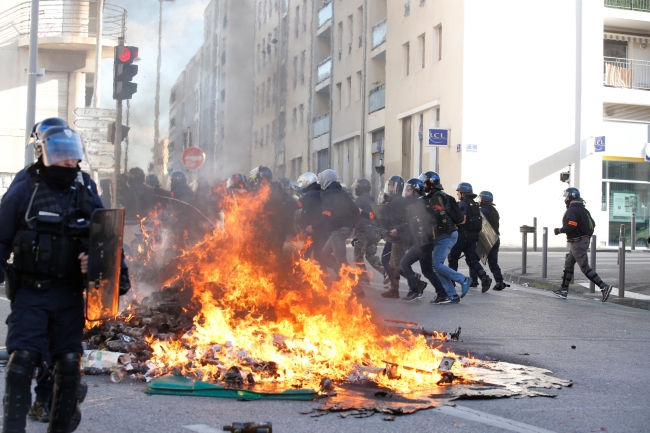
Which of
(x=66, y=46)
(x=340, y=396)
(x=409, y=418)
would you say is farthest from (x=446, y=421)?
(x=66, y=46)

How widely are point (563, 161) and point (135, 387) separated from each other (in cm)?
2443

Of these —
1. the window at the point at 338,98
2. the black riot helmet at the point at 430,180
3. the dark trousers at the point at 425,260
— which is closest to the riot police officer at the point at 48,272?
the dark trousers at the point at 425,260

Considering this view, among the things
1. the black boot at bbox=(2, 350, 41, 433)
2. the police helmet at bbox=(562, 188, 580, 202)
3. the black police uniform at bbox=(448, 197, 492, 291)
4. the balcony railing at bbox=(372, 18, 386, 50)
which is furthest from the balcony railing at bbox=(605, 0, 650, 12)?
the black boot at bbox=(2, 350, 41, 433)

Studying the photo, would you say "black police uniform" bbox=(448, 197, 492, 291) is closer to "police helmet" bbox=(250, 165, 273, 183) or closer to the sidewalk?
the sidewalk

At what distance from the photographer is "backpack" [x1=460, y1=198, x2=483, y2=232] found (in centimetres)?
1356

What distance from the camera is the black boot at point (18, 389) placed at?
3951 millimetres

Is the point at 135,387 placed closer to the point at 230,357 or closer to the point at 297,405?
the point at 230,357

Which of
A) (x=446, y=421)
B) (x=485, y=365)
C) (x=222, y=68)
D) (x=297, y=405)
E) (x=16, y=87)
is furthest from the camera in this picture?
(x=16, y=87)

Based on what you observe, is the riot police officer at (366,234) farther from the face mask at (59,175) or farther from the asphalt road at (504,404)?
the face mask at (59,175)

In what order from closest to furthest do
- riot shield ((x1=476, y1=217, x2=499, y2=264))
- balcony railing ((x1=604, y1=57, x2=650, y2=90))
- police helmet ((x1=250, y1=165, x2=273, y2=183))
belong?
riot shield ((x1=476, y1=217, x2=499, y2=264))
police helmet ((x1=250, y1=165, x2=273, y2=183))
balcony railing ((x1=604, y1=57, x2=650, y2=90))

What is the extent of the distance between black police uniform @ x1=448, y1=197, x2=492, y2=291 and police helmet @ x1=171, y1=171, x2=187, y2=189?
511 cm

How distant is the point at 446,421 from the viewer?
15.9 ft

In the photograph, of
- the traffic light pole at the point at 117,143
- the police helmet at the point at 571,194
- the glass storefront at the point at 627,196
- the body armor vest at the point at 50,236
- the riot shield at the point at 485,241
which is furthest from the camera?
the glass storefront at the point at 627,196

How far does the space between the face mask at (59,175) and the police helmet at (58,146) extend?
0.03m
